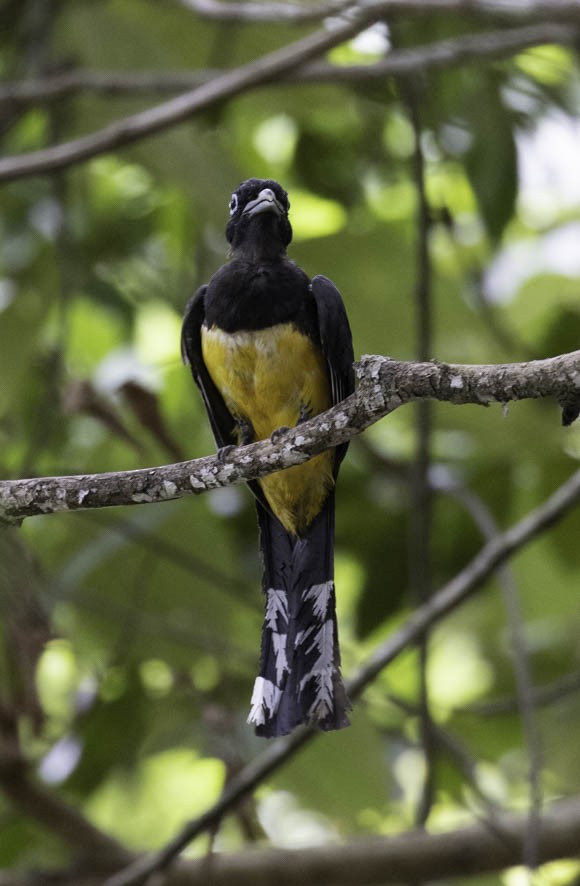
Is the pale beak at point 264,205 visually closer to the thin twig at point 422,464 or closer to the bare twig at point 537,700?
the thin twig at point 422,464

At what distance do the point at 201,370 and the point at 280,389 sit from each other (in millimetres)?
315

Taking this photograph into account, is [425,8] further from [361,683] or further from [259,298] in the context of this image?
[361,683]

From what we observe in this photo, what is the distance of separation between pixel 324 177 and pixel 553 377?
11.8 feet

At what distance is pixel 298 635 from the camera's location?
2.94 m

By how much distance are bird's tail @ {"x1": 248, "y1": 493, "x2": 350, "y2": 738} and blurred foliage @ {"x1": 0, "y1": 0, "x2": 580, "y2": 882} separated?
1.81 ft

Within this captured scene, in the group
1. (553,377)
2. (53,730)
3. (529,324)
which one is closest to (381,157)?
(529,324)

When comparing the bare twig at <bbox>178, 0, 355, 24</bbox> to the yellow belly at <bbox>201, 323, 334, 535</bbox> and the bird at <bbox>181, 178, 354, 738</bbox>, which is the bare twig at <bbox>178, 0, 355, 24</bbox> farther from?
the yellow belly at <bbox>201, 323, 334, 535</bbox>

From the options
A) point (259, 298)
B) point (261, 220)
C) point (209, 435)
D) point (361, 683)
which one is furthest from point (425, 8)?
point (361, 683)

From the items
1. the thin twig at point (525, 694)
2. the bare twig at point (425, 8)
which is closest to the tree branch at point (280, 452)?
the thin twig at point (525, 694)

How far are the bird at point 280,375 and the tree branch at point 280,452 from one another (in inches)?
20.8

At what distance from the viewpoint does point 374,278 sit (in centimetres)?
437

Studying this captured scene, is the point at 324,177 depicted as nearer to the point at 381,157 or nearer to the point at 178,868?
the point at 381,157

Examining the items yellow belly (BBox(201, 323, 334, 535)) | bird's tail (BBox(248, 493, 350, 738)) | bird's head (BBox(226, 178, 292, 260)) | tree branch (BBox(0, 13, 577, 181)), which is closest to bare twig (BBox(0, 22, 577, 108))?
tree branch (BBox(0, 13, 577, 181))

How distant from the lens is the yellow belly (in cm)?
318
